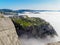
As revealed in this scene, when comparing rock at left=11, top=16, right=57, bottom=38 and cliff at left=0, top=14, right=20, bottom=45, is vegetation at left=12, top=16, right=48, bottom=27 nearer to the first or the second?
rock at left=11, top=16, right=57, bottom=38

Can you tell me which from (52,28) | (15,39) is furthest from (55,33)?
(15,39)

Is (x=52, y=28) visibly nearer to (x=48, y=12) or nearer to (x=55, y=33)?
(x=55, y=33)

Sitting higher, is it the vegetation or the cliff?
the cliff

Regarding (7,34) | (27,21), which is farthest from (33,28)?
(7,34)

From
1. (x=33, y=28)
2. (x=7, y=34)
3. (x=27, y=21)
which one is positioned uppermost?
(x=7, y=34)

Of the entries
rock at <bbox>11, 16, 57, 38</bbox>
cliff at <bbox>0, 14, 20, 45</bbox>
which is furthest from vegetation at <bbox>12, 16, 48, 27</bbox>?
cliff at <bbox>0, 14, 20, 45</bbox>

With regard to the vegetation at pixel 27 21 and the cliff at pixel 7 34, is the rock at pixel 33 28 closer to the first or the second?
the vegetation at pixel 27 21

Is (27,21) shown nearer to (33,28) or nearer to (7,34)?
(33,28)

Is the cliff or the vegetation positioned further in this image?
the vegetation
